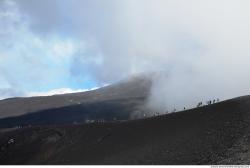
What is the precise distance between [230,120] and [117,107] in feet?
358

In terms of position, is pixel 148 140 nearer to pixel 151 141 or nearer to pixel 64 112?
pixel 151 141

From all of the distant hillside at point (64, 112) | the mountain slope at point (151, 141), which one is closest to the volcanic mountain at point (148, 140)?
the mountain slope at point (151, 141)

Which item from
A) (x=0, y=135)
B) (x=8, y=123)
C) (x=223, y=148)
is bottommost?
(x=223, y=148)

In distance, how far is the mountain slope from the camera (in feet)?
136

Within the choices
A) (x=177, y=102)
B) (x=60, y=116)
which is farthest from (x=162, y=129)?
(x=177, y=102)

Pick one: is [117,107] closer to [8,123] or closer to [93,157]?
[8,123]

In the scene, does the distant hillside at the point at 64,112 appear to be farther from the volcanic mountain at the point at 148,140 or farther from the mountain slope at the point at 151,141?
the mountain slope at the point at 151,141

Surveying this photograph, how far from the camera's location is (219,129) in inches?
1821

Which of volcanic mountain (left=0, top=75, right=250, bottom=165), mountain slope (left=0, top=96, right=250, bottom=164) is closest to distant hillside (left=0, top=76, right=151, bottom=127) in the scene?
volcanic mountain (left=0, top=75, right=250, bottom=165)

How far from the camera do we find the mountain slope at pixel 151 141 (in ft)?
136

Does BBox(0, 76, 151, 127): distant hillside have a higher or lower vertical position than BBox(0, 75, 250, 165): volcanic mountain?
higher

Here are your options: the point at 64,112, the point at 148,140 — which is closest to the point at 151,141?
the point at 148,140

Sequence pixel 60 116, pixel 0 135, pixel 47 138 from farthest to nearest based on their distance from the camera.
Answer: pixel 60 116 → pixel 0 135 → pixel 47 138

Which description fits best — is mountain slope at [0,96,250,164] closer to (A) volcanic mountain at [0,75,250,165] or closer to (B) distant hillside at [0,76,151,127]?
(A) volcanic mountain at [0,75,250,165]
